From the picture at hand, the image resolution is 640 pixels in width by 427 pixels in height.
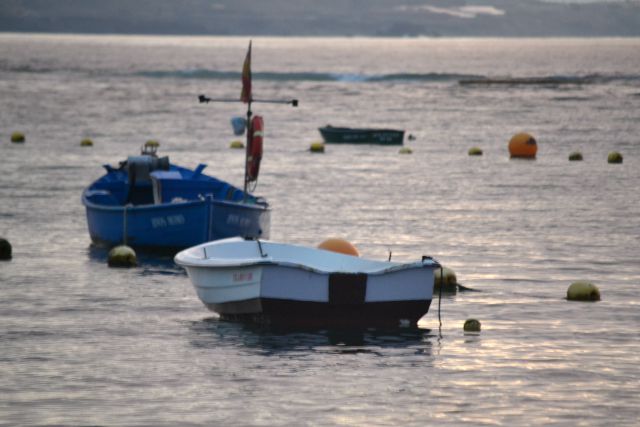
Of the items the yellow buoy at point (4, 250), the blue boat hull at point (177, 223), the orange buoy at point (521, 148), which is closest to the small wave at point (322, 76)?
the orange buoy at point (521, 148)

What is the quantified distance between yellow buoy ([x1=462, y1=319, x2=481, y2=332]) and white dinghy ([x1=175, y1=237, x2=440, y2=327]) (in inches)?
33.7

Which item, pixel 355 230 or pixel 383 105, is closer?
pixel 355 230

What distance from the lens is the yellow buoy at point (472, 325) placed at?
2133 centimetres

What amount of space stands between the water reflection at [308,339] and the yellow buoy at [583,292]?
398 cm

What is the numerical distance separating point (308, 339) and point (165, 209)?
8.81 metres

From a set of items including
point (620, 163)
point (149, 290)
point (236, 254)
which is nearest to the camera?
point (236, 254)

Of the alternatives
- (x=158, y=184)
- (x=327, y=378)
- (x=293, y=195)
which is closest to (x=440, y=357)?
(x=327, y=378)

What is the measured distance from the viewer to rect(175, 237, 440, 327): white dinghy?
20422mm

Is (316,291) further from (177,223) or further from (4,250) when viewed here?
(4,250)

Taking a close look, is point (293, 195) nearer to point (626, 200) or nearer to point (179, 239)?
point (626, 200)

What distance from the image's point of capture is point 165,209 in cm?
2853

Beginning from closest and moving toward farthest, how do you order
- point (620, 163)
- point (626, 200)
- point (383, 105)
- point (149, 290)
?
point (149, 290) → point (626, 200) → point (620, 163) → point (383, 105)

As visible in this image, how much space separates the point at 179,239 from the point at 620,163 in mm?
31077

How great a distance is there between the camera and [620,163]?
55594 millimetres
